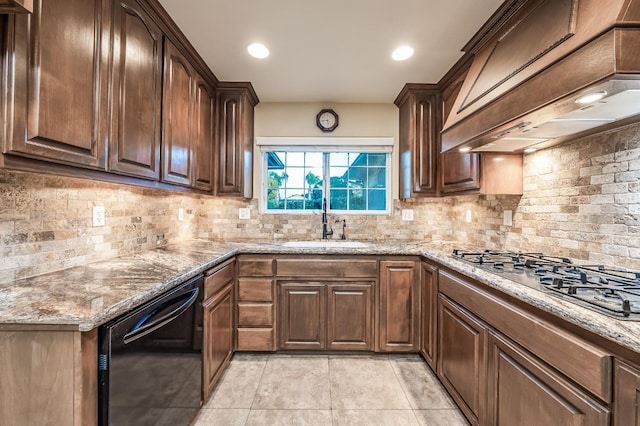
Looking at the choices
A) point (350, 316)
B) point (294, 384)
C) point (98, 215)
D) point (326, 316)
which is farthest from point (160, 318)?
point (350, 316)

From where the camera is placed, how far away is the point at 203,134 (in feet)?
8.30

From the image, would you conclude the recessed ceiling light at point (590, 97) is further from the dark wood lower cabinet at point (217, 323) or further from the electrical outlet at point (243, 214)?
the electrical outlet at point (243, 214)

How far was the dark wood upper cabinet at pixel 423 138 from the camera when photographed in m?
2.73

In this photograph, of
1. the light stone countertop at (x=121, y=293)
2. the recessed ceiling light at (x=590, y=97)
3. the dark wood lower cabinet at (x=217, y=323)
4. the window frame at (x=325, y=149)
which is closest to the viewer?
the light stone countertop at (x=121, y=293)

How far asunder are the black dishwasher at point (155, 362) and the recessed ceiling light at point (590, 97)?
6.21ft

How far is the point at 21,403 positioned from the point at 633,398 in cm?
178

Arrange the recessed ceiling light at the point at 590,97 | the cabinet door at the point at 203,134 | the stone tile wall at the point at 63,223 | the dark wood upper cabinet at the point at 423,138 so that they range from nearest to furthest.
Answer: the recessed ceiling light at the point at 590,97, the stone tile wall at the point at 63,223, the cabinet door at the point at 203,134, the dark wood upper cabinet at the point at 423,138

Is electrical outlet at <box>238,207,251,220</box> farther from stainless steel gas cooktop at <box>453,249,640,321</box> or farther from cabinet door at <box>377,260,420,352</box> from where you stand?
stainless steel gas cooktop at <box>453,249,640,321</box>

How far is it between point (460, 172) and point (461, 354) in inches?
54.6

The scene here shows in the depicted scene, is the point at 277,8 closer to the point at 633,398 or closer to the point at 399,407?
the point at 633,398

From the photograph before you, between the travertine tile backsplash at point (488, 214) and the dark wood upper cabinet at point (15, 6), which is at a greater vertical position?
the dark wood upper cabinet at point (15, 6)

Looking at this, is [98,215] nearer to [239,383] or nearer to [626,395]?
[239,383]

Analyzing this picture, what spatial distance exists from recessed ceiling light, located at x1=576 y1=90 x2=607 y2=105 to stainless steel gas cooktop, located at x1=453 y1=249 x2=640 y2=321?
71 cm

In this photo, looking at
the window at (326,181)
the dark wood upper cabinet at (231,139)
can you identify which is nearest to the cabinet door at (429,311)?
the window at (326,181)
